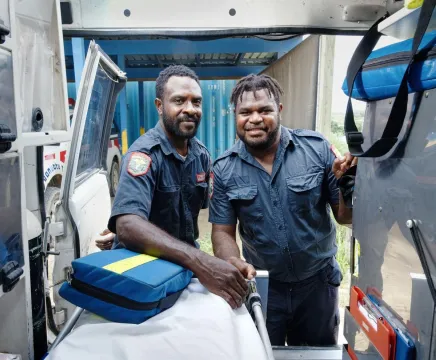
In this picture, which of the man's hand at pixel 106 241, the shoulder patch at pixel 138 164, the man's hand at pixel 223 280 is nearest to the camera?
the man's hand at pixel 223 280

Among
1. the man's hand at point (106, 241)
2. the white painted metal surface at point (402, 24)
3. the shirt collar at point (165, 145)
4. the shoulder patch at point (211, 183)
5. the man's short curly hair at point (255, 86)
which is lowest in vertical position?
the man's hand at point (106, 241)

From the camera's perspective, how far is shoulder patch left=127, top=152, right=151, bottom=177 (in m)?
1.69

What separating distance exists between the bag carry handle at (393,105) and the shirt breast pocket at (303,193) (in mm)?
808

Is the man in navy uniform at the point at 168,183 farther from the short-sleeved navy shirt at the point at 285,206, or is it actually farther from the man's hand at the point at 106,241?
the man's hand at the point at 106,241

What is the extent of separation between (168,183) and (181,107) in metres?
0.41

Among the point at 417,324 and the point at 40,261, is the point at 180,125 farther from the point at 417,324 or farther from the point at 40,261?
the point at 417,324

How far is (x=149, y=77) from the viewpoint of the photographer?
22.9ft

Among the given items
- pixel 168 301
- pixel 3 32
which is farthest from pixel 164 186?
pixel 3 32

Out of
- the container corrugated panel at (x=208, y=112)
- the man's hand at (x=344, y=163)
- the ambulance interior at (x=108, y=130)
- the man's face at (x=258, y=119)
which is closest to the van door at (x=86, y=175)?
the ambulance interior at (x=108, y=130)

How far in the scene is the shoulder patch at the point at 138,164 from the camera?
5.55ft

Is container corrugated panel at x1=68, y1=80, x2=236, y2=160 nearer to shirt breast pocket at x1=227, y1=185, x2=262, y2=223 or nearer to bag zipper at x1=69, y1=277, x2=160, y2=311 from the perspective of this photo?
shirt breast pocket at x1=227, y1=185, x2=262, y2=223

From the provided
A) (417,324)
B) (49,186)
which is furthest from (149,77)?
(417,324)

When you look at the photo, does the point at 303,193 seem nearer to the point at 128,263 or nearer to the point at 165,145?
the point at 165,145

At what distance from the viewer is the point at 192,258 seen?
1358 millimetres
